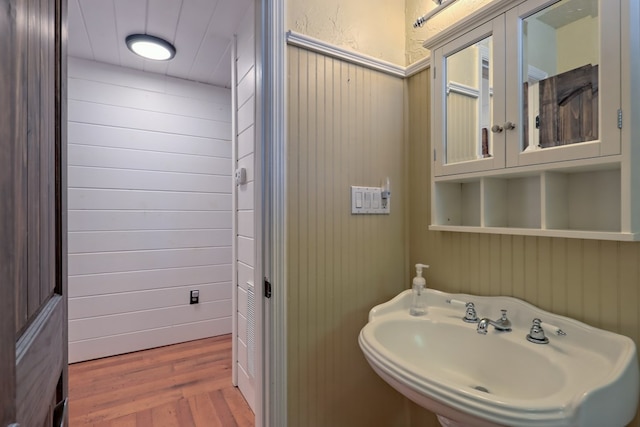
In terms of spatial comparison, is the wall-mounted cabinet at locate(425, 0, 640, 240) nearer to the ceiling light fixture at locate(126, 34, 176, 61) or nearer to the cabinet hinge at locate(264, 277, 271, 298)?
the cabinet hinge at locate(264, 277, 271, 298)

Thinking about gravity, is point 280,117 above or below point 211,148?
below

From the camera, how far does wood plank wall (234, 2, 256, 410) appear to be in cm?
177

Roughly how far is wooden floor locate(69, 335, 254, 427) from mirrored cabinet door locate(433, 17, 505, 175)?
177 cm

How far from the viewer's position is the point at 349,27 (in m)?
1.33

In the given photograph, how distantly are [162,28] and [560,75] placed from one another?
2.18 metres

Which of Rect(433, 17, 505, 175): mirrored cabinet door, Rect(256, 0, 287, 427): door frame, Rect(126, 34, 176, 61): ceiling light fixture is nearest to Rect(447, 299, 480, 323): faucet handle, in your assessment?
Rect(433, 17, 505, 175): mirrored cabinet door

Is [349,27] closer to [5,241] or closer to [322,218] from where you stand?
[322,218]

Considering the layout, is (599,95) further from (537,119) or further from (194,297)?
(194,297)

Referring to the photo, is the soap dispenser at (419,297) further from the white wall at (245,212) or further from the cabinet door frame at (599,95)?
the white wall at (245,212)

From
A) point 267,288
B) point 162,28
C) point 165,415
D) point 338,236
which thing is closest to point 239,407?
point 165,415

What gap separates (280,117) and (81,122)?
2131 millimetres

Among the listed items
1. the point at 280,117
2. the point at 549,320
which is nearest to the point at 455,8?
the point at 280,117

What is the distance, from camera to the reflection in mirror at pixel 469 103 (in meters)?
1.12

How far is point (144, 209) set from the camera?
103 inches
